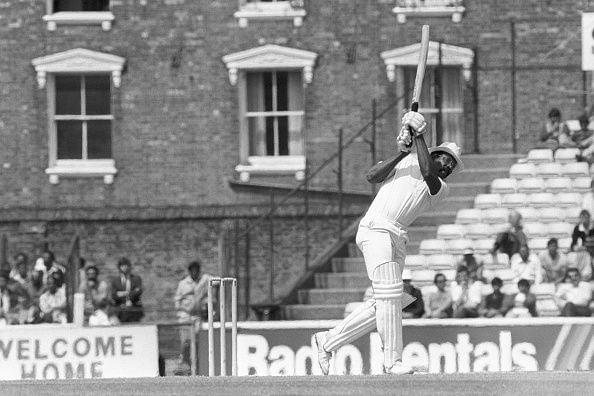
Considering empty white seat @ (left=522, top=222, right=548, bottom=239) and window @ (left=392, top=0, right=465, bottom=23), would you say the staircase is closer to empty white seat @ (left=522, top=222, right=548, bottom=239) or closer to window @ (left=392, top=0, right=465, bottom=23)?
empty white seat @ (left=522, top=222, right=548, bottom=239)

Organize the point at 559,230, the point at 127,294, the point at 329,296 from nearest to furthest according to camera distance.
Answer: the point at 329,296
the point at 559,230
the point at 127,294

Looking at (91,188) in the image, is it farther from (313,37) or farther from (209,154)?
(313,37)

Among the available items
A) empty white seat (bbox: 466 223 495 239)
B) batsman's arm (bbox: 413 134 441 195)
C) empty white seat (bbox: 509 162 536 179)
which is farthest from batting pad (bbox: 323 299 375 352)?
empty white seat (bbox: 509 162 536 179)

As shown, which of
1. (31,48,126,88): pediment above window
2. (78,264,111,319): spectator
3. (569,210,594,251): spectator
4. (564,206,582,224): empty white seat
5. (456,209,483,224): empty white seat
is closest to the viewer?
(569,210,594,251): spectator

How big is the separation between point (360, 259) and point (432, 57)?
19.0 ft

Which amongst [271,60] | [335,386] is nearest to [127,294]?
[271,60]

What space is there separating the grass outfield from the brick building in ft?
55.5

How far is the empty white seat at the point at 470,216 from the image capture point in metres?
28.2

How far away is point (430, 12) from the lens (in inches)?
1305

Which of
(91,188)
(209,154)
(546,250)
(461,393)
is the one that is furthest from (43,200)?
(461,393)

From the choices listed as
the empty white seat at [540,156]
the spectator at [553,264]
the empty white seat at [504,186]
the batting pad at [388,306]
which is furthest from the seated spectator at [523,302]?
the batting pad at [388,306]

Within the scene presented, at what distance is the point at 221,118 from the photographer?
33.9 metres

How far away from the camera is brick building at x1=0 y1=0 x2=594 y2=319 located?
3303cm

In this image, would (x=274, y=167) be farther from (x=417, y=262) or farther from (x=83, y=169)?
(x=417, y=262)
